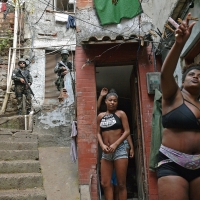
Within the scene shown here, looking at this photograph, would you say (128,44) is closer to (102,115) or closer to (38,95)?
(102,115)

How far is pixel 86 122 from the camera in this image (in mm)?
4688

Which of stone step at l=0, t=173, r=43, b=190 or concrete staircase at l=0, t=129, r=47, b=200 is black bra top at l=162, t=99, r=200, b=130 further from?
stone step at l=0, t=173, r=43, b=190

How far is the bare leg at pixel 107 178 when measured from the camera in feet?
12.9

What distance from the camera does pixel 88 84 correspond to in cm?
490

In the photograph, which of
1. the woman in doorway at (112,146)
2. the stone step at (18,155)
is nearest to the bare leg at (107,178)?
the woman in doorway at (112,146)

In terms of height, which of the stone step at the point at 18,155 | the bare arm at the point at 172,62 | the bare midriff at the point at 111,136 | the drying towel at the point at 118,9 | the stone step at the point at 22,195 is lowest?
the stone step at the point at 22,195

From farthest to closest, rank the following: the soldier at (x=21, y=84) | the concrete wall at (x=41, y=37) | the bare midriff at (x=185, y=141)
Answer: the concrete wall at (x=41, y=37)
the soldier at (x=21, y=84)
the bare midriff at (x=185, y=141)

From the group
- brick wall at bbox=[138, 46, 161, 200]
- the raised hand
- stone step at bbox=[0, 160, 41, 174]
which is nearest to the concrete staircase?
stone step at bbox=[0, 160, 41, 174]

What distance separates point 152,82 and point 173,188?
313 centimetres

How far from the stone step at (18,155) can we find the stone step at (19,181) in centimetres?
51

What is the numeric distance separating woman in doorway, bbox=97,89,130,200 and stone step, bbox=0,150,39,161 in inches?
48.0

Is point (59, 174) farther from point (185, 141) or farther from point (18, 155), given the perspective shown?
point (185, 141)

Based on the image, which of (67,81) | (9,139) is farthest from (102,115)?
(67,81)

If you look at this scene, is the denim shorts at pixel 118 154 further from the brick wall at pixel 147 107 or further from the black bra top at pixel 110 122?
the brick wall at pixel 147 107
